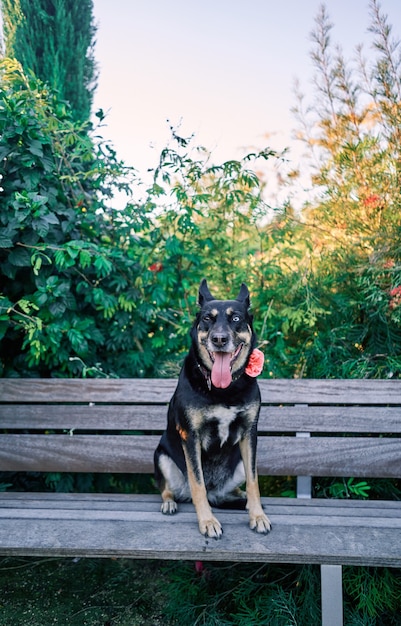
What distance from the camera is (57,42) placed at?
4137 mm

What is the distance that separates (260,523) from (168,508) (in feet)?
1.48

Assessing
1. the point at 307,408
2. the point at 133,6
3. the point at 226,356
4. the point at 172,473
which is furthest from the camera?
the point at 133,6

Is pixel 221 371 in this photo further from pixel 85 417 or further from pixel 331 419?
pixel 85 417

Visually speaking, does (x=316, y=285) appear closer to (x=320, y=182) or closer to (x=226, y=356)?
(x=320, y=182)

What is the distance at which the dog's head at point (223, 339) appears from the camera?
Result: 2088mm

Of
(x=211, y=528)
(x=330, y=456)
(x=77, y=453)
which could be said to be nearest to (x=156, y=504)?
(x=211, y=528)

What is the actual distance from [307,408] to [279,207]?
4.47 feet

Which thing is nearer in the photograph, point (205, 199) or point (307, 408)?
point (307, 408)

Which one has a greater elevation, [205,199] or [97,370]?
[205,199]

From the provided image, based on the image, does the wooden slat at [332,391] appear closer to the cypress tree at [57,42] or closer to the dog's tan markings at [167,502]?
the dog's tan markings at [167,502]

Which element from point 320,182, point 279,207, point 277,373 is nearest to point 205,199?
point 279,207

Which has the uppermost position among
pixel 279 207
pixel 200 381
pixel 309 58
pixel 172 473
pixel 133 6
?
pixel 133 6

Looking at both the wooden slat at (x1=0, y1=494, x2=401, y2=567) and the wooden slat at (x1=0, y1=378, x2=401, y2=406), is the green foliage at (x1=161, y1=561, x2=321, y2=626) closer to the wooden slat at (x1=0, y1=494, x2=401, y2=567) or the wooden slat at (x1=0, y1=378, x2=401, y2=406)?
the wooden slat at (x1=0, y1=494, x2=401, y2=567)

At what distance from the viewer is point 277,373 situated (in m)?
3.16
